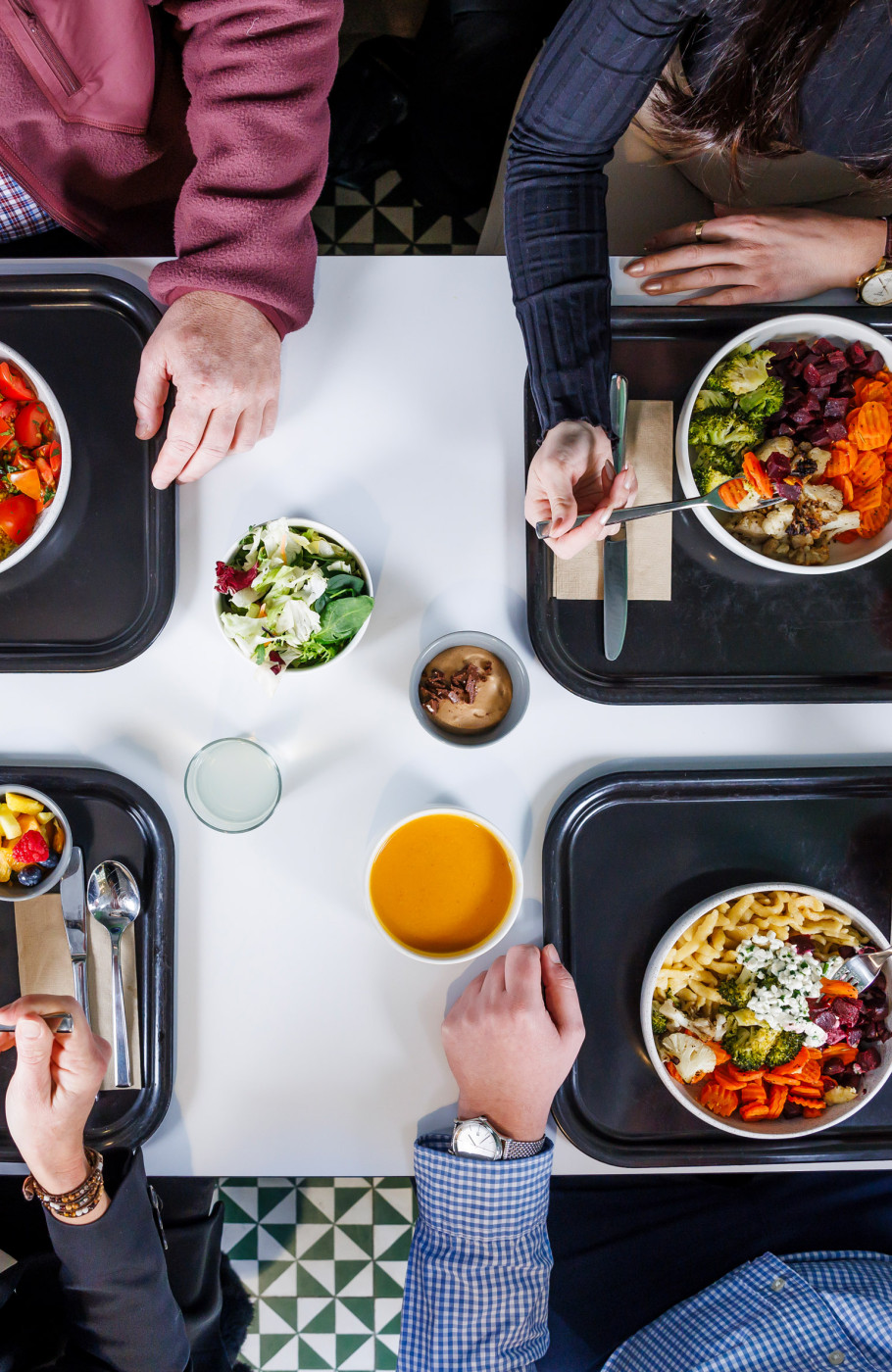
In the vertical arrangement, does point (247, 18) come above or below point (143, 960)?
above

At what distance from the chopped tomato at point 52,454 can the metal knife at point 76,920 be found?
557mm

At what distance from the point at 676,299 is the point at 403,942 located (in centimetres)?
107

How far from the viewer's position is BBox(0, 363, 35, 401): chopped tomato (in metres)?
1.21

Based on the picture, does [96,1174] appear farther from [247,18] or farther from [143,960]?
[247,18]

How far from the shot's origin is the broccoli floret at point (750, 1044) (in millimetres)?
1214

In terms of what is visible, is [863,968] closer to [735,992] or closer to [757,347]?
[735,992]

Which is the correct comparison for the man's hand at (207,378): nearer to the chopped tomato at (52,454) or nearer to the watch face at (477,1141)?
the chopped tomato at (52,454)

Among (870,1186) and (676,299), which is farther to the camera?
(870,1186)

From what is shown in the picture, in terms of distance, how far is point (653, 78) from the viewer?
1241 millimetres

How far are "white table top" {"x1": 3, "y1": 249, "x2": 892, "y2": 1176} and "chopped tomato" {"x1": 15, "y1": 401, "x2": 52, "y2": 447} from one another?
0.72 ft

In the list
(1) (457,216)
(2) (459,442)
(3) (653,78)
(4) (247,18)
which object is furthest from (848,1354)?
(1) (457,216)

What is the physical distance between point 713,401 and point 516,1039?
0.94 m

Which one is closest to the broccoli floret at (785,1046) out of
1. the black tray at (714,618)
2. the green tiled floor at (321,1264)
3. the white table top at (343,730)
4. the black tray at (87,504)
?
the white table top at (343,730)

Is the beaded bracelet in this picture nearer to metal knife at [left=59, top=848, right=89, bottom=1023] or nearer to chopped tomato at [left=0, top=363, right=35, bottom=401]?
metal knife at [left=59, top=848, right=89, bottom=1023]
